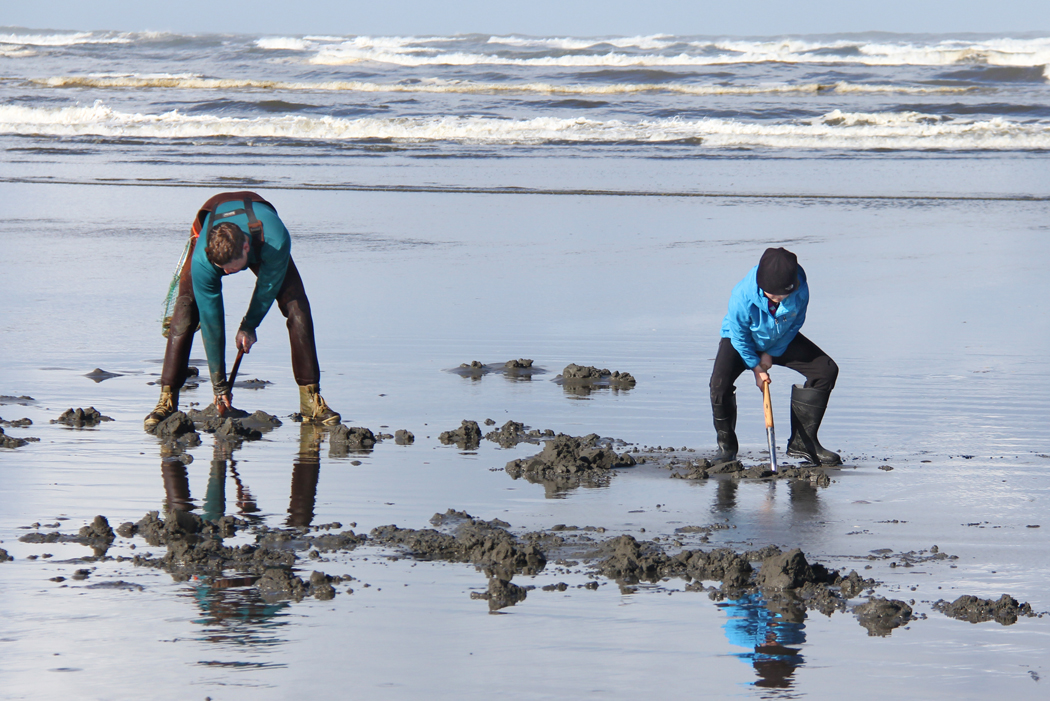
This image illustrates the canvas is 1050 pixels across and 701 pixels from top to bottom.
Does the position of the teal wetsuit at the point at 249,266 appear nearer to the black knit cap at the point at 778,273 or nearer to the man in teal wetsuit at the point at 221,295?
the man in teal wetsuit at the point at 221,295

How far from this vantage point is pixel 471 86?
41.6 metres

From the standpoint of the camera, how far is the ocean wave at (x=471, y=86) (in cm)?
3834

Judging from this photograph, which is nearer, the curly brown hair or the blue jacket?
the blue jacket

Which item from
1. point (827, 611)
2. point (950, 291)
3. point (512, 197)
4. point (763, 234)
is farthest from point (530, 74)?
point (827, 611)

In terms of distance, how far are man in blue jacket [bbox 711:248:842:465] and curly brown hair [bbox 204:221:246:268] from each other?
2.43 meters

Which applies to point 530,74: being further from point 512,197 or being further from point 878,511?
point 878,511

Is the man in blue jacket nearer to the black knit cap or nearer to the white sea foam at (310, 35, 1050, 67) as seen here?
the black knit cap

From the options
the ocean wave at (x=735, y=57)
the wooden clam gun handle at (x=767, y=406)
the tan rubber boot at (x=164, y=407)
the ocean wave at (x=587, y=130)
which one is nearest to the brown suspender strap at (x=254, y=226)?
the tan rubber boot at (x=164, y=407)

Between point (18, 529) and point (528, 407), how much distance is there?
10.3 feet

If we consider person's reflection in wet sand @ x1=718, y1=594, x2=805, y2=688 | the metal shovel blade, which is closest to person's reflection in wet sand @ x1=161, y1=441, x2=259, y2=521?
person's reflection in wet sand @ x1=718, y1=594, x2=805, y2=688

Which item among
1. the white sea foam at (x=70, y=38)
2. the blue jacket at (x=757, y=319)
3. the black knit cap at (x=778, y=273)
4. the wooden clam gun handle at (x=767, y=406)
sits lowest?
the wooden clam gun handle at (x=767, y=406)

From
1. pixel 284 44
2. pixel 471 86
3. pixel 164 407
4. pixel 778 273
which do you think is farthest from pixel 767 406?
pixel 284 44

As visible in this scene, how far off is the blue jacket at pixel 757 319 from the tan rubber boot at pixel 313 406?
2335 mm

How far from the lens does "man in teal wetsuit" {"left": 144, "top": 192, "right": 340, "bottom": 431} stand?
6258 millimetres
